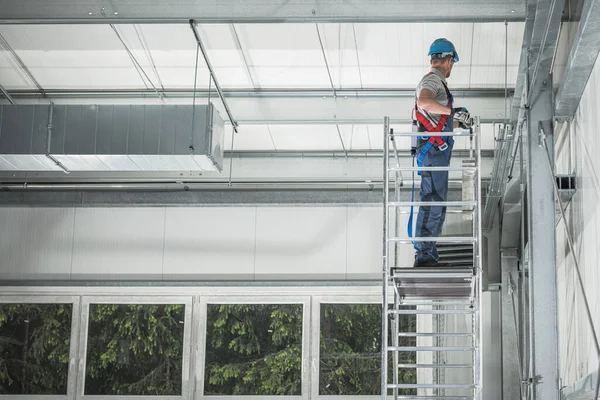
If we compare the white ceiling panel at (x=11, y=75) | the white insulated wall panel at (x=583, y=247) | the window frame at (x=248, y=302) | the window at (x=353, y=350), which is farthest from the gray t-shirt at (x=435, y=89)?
the window frame at (x=248, y=302)

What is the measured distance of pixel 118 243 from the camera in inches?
542

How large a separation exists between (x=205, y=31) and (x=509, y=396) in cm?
648

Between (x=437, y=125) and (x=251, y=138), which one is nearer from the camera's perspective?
(x=437, y=125)

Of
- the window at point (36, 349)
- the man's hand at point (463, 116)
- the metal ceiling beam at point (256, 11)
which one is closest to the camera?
the man's hand at point (463, 116)

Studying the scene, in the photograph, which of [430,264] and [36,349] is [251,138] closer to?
[36,349]

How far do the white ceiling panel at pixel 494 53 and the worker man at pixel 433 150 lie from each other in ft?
5.45

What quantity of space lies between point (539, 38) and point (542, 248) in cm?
163

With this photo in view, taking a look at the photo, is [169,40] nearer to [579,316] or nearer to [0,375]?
[579,316]

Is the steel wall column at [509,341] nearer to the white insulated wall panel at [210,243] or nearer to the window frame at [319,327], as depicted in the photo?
the window frame at [319,327]

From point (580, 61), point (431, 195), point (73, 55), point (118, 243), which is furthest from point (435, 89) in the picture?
point (118, 243)

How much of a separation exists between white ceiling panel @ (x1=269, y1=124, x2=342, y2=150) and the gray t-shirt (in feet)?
15.2

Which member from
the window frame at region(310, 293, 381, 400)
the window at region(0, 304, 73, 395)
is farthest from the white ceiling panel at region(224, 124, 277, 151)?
the window at region(0, 304, 73, 395)

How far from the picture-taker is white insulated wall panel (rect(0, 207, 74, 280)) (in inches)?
543

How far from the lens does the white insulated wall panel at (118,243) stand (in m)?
13.7
